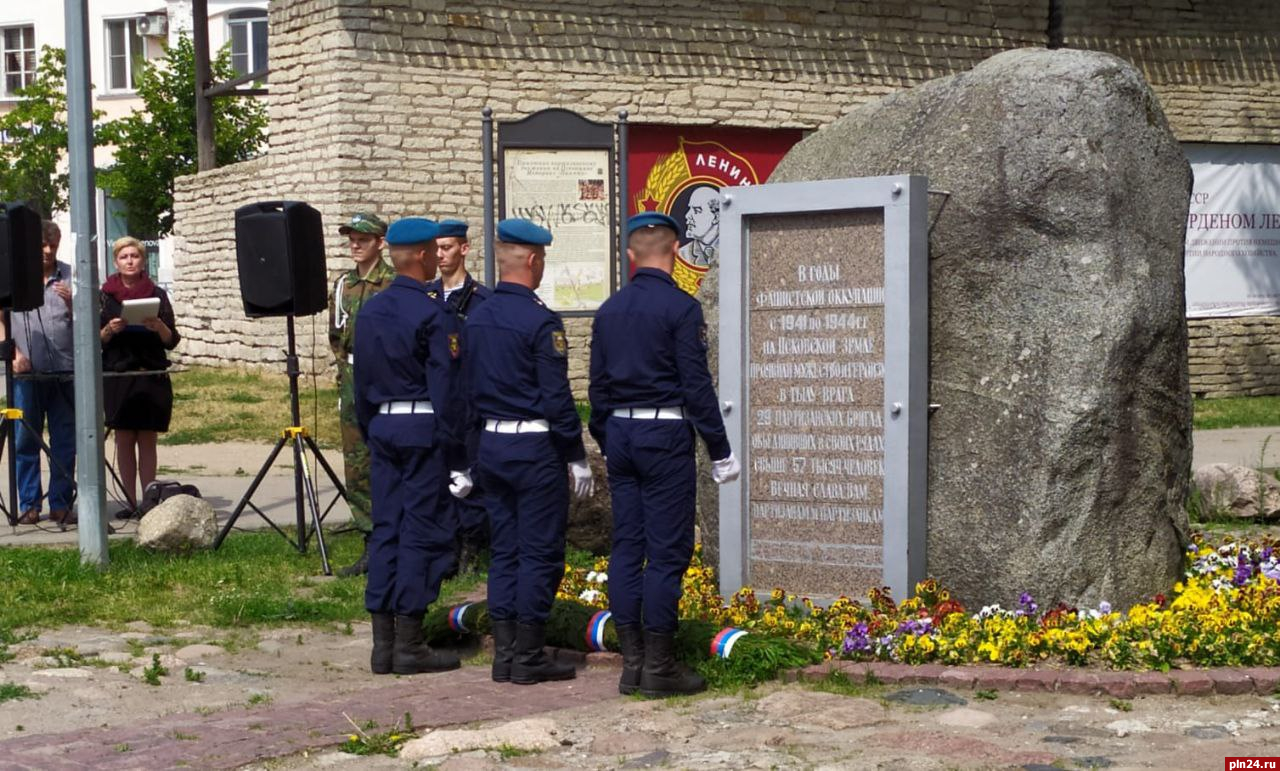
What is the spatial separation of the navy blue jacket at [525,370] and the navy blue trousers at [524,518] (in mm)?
81

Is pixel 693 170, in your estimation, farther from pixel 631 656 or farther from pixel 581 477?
pixel 631 656

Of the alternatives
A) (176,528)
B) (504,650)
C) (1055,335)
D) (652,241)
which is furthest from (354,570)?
(1055,335)

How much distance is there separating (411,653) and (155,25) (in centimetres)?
4214

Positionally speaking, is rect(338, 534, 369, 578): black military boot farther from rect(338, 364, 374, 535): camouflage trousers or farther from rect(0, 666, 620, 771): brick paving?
rect(0, 666, 620, 771): brick paving

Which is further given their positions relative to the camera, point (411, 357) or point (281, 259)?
point (281, 259)

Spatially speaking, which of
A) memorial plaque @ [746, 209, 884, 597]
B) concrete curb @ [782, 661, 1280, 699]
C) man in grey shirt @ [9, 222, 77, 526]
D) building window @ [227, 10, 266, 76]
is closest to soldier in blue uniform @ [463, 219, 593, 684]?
concrete curb @ [782, 661, 1280, 699]

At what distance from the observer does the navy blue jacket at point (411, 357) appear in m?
7.16

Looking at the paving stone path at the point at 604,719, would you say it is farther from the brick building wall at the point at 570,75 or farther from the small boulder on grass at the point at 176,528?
the brick building wall at the point at 570,75

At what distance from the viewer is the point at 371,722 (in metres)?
6.23

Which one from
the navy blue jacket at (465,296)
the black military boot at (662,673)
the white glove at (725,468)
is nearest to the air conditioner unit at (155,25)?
the navy blue jacket at (465,296)

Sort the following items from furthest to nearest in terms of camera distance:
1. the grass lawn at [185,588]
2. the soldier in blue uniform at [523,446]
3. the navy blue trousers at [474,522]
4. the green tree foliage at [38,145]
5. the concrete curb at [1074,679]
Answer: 1. the green tree foliage at [38,145]
2. the navy blue trousers at [474,522]
3. the grass lawn at [185,588]
4. the soldier in blue uniform at [523,446]
5. the concrete curb at [1074,679]

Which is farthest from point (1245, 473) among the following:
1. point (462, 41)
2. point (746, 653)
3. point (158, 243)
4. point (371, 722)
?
point (158, 243)

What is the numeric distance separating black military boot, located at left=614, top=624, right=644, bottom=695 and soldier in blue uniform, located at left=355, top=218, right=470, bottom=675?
2.82 feet

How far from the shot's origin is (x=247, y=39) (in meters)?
48.8
